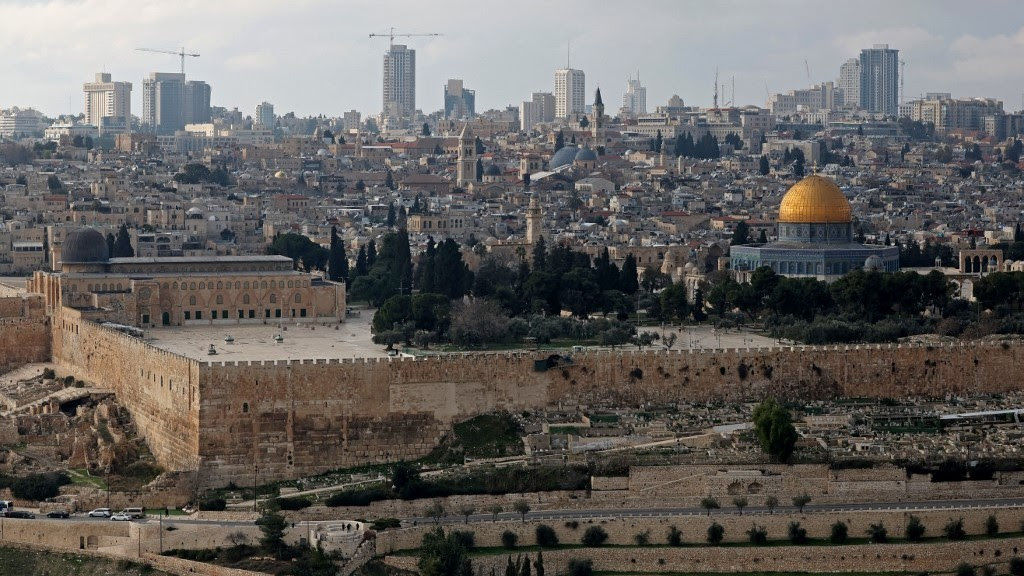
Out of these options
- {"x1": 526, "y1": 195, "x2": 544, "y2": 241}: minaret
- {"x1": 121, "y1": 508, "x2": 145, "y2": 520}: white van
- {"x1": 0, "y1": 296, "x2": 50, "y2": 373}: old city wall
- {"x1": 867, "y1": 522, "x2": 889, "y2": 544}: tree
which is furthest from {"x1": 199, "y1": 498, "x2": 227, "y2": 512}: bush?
{"x1": 526, "y1": 195, "x2": 544, "y2": 241}: minaret

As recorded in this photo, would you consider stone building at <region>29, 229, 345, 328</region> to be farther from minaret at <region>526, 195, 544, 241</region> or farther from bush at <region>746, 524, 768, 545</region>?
minaret at <region>526, 195, 544, 241</region>

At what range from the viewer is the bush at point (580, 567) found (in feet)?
126

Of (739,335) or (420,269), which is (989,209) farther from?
(739,335)

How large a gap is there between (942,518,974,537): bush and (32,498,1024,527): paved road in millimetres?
440

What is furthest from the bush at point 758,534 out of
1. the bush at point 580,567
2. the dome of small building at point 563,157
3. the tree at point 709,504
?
the dome of small building at point 563,157

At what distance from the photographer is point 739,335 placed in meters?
56.1

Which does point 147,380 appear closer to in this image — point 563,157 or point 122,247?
point 122,247

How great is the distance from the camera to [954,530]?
39.8m

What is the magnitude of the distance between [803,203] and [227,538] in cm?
3335

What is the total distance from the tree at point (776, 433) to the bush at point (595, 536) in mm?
4144

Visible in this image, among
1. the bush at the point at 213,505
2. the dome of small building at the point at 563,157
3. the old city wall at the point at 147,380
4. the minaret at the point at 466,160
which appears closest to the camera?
the bush at the point at 213,505

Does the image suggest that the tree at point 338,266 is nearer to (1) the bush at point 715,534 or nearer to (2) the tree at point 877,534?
(1) the bush at point 715,534

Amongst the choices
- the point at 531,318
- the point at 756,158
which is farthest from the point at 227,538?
the point at 756,158

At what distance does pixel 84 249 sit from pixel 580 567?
25728 mm
